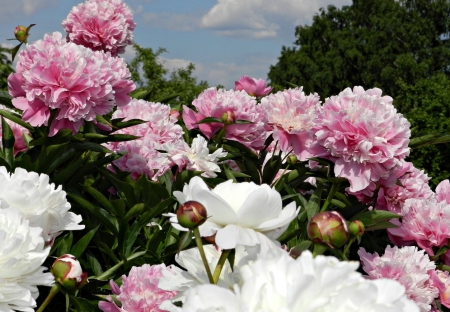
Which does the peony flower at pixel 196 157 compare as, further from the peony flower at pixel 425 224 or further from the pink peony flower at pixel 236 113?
the peony flower at pixel 425 224

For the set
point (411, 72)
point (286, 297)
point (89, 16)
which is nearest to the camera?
point (286, 297)

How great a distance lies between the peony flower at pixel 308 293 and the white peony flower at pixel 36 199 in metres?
0.56

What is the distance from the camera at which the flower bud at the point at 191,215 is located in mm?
815

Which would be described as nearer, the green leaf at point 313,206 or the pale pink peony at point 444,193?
the green leaf at point 313,206

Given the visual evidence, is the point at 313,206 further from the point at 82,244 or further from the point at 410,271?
Result: the point at 82,244

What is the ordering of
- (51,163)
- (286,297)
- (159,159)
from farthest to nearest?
1. (159,159)
2. (51,163)
3. (286,297)

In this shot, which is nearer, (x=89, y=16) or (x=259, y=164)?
(x=259, y=164)

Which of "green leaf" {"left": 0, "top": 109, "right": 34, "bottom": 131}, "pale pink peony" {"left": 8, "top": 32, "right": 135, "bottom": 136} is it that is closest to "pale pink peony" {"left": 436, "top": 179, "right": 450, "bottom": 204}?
"pale pink peony" {"left": 8, "top": 32, "right": 135, "bottom": 136}

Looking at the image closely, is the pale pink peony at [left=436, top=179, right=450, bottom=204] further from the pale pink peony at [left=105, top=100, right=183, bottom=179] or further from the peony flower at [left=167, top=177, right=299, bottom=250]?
the peony flower at [left=167, top=177, right=299, bottom=250]

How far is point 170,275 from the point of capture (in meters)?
0.92

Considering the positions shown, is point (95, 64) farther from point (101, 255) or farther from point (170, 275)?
point (170, 275)

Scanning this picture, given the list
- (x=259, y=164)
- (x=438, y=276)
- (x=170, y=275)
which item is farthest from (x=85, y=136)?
(x=438, y=276)

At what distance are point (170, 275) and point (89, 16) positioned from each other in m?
1.65

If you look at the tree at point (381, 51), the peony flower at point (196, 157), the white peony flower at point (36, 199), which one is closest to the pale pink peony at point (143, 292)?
the white peony flower at point (36, 199)
